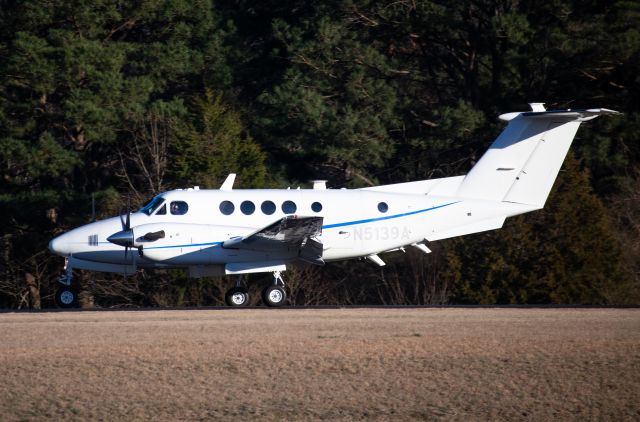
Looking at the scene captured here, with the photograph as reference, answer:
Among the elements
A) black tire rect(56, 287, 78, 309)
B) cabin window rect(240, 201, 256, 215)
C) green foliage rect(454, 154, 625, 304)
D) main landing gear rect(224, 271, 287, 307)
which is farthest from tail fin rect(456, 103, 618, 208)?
black tire rect(56, 287, 78, 309)

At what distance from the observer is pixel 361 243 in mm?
20922

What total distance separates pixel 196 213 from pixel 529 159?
7155mm

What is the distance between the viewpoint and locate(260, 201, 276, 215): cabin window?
2046cm

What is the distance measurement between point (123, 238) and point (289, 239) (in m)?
3.14

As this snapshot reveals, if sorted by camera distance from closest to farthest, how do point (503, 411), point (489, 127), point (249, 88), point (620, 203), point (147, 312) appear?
point (503, 411), point (147, 312), point (620, 203), point (489, 127), point (249, 88)

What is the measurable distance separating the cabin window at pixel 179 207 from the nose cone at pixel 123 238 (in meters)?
1.15

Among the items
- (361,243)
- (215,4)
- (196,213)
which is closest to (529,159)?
(361,243)

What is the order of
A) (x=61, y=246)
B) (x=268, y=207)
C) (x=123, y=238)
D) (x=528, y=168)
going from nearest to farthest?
(x=123, y=238) < (x=61, y=246) < (x=268, y=207) < (x=528, y=168)

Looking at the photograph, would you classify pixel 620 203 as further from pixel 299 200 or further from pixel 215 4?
pixel 215 4

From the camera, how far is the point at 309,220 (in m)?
18.8

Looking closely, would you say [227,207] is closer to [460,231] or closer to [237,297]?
[237,297]

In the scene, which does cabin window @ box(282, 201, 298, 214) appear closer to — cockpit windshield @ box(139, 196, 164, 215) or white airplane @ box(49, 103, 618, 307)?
white airplane @ box(49, 103, 618, 307)

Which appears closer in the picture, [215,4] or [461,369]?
[461,369]

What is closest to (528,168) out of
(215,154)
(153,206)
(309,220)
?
(309,220)
